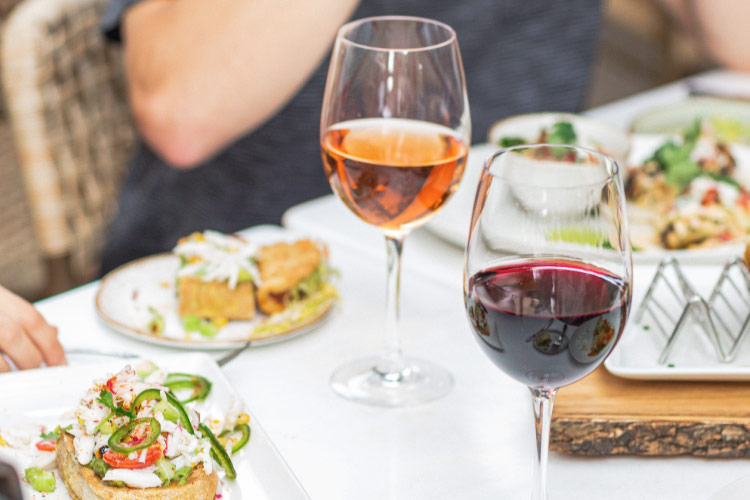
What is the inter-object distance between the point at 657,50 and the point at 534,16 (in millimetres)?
3690

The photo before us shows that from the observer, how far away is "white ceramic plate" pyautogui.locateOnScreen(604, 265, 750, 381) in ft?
2.86

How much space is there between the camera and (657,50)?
5.39m

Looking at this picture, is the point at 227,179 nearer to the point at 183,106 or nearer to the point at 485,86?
the point at 183,106

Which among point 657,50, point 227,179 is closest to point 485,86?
point 227,179

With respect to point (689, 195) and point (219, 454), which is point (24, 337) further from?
point (689, 195)

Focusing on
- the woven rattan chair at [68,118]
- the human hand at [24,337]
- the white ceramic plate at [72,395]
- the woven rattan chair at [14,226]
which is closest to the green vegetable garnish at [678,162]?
the white ceramic plate at [72,395]

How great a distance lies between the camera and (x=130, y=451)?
0.72 m

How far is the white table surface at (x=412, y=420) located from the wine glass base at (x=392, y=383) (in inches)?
0.5

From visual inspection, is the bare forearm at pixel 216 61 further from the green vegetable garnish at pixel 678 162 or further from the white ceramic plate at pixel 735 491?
the white ceramic plate at pixel 735 491

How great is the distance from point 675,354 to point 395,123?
38cm

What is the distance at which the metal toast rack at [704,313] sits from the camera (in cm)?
92

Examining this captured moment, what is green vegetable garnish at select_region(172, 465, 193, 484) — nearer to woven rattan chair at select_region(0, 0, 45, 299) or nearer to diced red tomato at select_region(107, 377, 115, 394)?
diced red tomato at select_region(107, 377, 115, 394)

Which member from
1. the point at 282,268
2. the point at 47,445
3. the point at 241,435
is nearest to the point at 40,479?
the point at 47,445

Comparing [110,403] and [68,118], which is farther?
[68,118]
